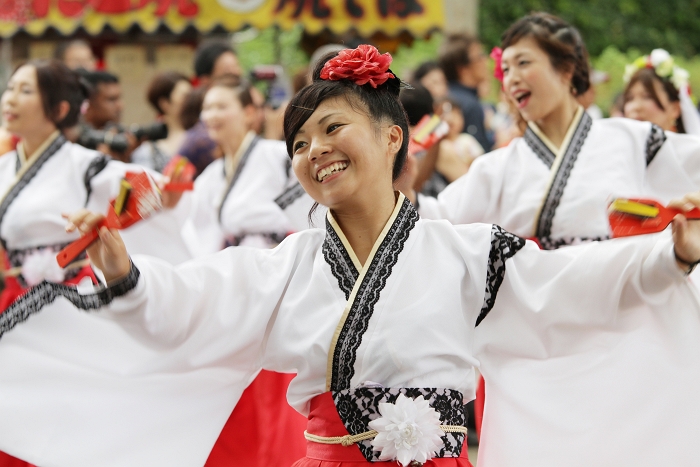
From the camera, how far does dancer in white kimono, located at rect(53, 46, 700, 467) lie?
2.31m

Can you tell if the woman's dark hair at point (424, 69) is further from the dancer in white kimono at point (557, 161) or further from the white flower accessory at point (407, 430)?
the white flower accessory at point (407, 430)

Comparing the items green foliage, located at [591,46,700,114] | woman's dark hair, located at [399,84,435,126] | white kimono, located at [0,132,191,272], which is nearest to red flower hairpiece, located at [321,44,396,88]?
white kimono, located at [0,132,191,272]

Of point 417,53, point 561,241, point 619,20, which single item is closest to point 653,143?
point 561,241

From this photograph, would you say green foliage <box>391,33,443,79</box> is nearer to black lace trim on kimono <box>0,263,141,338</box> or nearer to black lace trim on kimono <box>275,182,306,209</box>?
black lace trim on kimono <box>275,182,306,209</box>

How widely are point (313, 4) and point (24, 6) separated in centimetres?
255

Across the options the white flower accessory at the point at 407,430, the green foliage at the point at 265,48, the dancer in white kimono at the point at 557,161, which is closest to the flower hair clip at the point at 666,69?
the dancer in white kimono at the point at 557,161

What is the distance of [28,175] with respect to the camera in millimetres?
4379

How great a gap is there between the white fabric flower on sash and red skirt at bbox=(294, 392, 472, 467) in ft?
6.80

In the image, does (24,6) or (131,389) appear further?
(24,6)

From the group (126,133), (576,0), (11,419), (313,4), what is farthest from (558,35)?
(576,0)

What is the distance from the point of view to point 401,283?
2.38 m

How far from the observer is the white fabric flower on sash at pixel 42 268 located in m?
4.16

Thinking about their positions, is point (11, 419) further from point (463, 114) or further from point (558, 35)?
point (463, 114)

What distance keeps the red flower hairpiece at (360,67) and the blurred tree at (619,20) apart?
1370 centimetres
